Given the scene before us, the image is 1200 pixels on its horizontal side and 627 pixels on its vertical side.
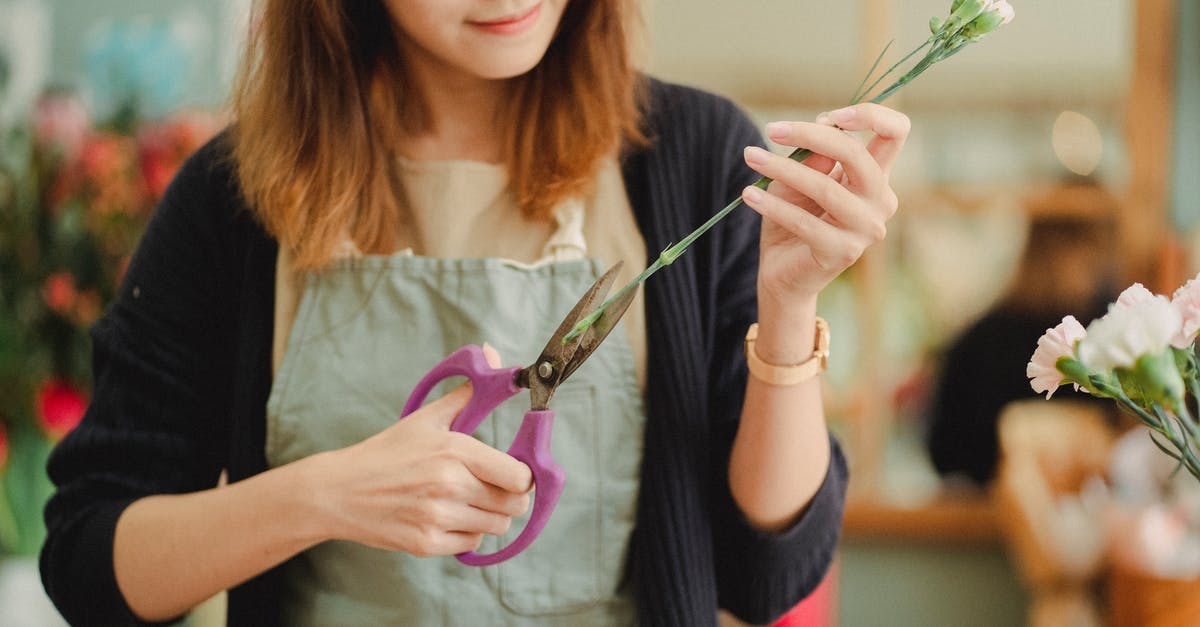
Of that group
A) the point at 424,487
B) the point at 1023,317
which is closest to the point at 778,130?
the point at 424,487

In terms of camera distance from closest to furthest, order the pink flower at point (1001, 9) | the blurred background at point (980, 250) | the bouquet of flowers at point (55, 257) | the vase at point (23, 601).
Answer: the pink flower at point (1001, 9)
the vase at point (23, 601)
the bouquet of flowers at point (55, 257)
the blurred background at point (980, 250)

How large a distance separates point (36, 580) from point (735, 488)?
1291 mm

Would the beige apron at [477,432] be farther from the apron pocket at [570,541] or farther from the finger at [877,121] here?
the finger at [877,121]

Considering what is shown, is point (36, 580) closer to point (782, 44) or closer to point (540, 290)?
point (540, 290)

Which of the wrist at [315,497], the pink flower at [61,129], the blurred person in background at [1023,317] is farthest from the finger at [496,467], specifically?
the blurred person in background at [1023,317]

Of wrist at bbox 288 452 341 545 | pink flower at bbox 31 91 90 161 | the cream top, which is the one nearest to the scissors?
wrist at bbox 288 452 341 545

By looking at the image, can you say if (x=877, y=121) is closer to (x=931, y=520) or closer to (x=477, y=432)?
(x=477, y=432)

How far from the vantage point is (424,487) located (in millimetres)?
802

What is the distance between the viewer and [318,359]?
1.00 meters

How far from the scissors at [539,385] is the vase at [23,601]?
1133 millimetres

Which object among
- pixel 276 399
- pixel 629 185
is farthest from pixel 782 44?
pixel 276 399

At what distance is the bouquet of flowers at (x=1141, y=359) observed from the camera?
53 cm

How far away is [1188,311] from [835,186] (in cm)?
23

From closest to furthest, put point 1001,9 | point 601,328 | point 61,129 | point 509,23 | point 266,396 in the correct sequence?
point 1001,9 → point 601,328 → point 509,23 → point 266,396 → point 61,129
